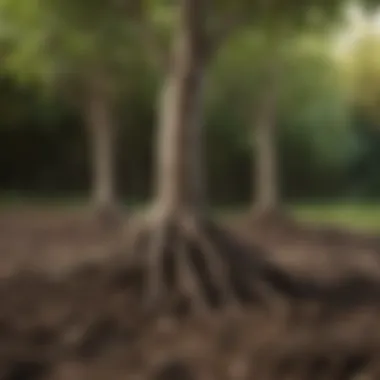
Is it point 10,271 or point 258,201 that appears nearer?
point 10,271

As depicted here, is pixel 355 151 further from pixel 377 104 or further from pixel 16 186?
pixel 16 186

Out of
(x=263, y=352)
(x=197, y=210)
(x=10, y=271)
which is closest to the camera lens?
(x=263, y=352)

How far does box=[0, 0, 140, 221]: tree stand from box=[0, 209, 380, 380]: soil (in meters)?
1.65

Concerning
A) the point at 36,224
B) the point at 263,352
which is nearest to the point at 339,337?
the point at 263,352

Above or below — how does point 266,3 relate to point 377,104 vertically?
above

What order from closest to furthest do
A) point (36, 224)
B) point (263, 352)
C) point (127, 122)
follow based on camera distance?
1. point (263, 352)
2. point (36, 224)
3. point (127, 122)

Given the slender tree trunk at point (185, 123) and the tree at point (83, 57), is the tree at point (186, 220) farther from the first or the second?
the tree at point (83, 57)

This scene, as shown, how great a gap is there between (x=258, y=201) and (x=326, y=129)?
1.67 metres

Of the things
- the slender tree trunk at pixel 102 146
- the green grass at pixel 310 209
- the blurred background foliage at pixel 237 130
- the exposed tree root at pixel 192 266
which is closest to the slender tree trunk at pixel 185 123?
the exposed tree root at pixel 192 266

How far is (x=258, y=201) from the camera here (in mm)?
10891

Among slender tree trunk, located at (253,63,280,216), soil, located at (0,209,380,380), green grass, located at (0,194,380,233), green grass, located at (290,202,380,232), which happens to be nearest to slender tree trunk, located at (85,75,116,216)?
green grass, located at (0,194,380,233)

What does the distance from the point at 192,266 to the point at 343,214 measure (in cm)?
624

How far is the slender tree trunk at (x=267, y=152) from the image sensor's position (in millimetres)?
10594

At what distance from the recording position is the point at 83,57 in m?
8.45
